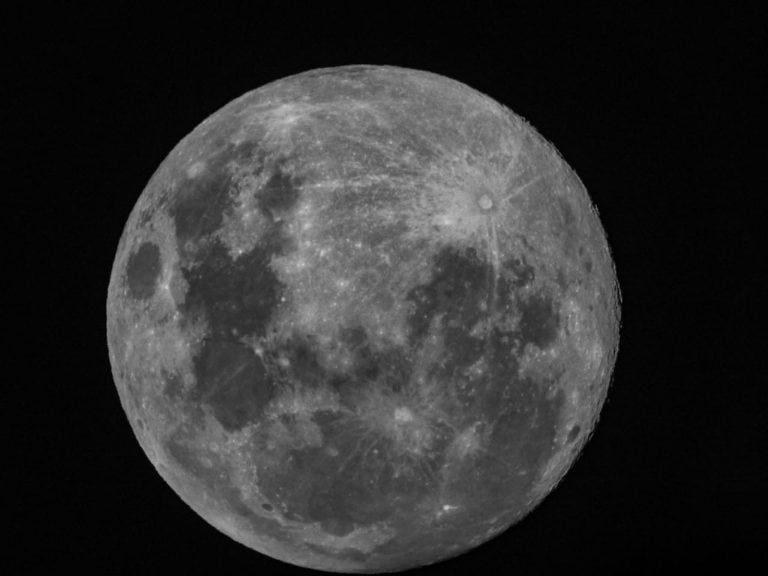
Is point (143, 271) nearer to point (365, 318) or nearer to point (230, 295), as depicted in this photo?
point (230, 295)

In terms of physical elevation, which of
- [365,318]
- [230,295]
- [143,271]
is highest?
[143,271]

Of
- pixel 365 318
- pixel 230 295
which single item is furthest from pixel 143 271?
pixel 365 318

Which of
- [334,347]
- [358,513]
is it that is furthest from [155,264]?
[358,513]

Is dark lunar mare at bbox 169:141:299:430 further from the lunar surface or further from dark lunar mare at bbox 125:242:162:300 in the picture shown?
dark lunar mare at bbox 125:242:162:300

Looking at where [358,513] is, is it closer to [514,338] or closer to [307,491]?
[307,491]

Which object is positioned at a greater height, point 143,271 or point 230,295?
point 143,271

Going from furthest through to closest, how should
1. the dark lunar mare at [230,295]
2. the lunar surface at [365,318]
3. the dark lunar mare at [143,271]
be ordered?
1. the dark lunar mare at [143,271]
2. the dark lunar mare at [230,295]
3. the lunar surface at [365,318]

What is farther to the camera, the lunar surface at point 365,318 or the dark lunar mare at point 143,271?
the dark lunar mare at point 143,271

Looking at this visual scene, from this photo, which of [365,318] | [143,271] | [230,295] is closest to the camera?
[365,318]

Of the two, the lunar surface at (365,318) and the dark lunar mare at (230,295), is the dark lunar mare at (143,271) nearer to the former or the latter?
the lunar surface at (365,318)

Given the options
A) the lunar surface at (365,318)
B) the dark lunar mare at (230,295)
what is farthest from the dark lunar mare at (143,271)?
the dark lunar mare at (230,295)
